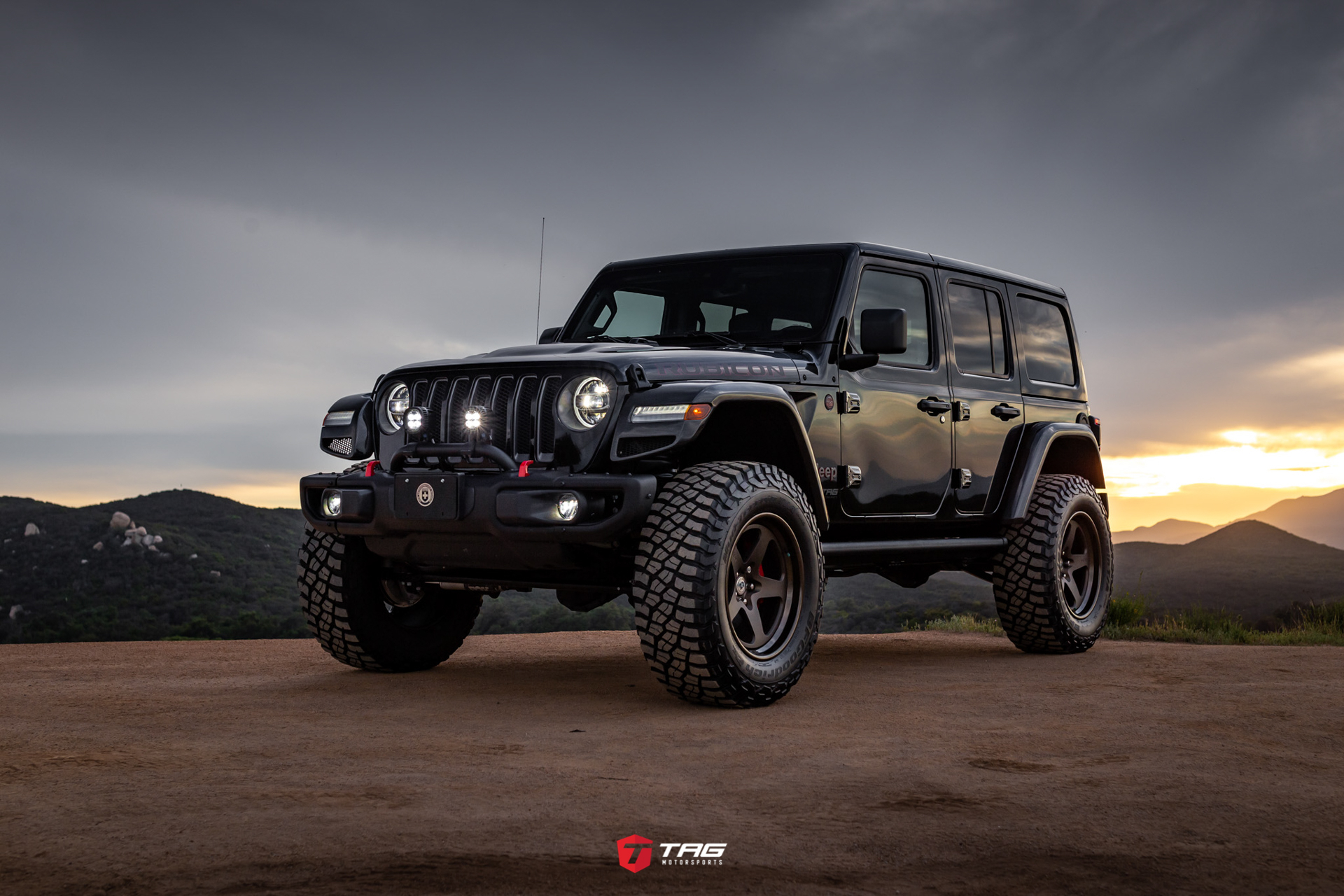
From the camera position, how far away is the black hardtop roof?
688 centimetres

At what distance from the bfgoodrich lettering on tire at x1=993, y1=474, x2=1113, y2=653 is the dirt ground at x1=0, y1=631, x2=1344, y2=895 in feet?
4.60

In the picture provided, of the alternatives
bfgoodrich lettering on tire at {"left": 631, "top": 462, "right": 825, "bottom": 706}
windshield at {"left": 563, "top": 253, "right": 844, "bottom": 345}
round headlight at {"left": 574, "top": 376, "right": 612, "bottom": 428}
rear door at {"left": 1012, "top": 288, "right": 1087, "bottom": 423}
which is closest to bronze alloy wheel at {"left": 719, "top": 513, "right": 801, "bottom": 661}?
bfgoodrich lettering on tire at {"left": 631, "top": 462, "right": 825, "bottom": 706}

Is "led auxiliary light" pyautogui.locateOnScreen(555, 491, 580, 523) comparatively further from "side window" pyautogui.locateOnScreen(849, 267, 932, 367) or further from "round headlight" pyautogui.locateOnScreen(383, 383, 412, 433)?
"side window" pyautogui.locateOnScreen(849, 267, 932, 367)

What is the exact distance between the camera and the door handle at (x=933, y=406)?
23.2ft

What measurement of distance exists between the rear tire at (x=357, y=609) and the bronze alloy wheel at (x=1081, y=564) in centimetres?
423

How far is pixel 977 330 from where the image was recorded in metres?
7.83

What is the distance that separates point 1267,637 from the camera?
10.1 metres

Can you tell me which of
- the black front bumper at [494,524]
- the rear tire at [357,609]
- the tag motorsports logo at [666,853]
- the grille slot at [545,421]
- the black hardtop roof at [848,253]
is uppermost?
the black hardtop roof at [848,253]

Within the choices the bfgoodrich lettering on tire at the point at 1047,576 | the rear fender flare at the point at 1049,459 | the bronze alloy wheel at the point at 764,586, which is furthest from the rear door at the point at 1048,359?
the bronze alloy wheel at the point at 764,586

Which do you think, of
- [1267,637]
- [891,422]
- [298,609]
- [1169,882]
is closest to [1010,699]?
[891,422]

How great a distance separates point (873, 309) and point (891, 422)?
0.96m

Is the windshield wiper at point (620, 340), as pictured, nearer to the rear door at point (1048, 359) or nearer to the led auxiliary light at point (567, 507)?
the led auxiliary light at point (567, 507)

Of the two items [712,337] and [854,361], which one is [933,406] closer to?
[854,361]

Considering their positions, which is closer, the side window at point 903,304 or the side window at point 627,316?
the side window at point 903,304
